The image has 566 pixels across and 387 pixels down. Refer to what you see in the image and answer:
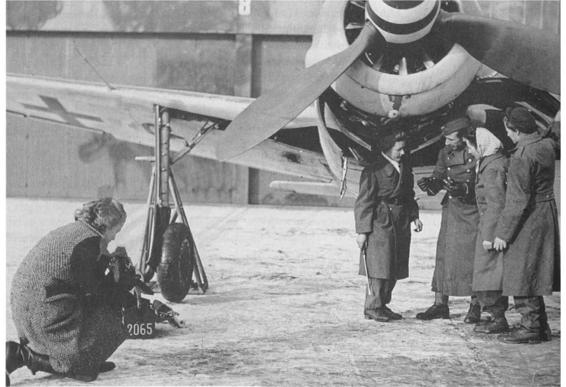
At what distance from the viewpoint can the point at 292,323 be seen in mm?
3855

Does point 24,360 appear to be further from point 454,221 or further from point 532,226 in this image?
point 532,226

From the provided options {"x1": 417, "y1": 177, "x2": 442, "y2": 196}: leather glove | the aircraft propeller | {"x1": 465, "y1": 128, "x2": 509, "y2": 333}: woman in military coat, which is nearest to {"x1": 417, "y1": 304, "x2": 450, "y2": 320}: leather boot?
{"x1": 465, "y1": 128, "x2": 509, "y2": 333}: woman in military coat

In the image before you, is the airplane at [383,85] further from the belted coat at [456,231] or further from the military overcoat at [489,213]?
the military overcoat at [489,213]

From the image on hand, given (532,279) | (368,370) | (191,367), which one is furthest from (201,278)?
(532,279)

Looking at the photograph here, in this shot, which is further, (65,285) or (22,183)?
(22,183)

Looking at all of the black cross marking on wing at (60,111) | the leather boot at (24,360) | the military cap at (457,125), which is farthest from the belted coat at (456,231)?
the black cross marking on wing at (60,111)

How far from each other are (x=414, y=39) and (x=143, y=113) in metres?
2.46

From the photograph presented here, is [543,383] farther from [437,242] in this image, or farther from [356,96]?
[356,96]

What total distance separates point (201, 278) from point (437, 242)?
59.6 inches

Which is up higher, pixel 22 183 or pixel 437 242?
pixel 22 183

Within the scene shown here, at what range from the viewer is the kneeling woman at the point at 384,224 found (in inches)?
154

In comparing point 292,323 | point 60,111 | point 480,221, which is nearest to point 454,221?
point 480,221

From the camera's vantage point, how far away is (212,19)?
438 cm

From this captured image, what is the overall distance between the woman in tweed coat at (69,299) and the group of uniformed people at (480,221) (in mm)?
1518
